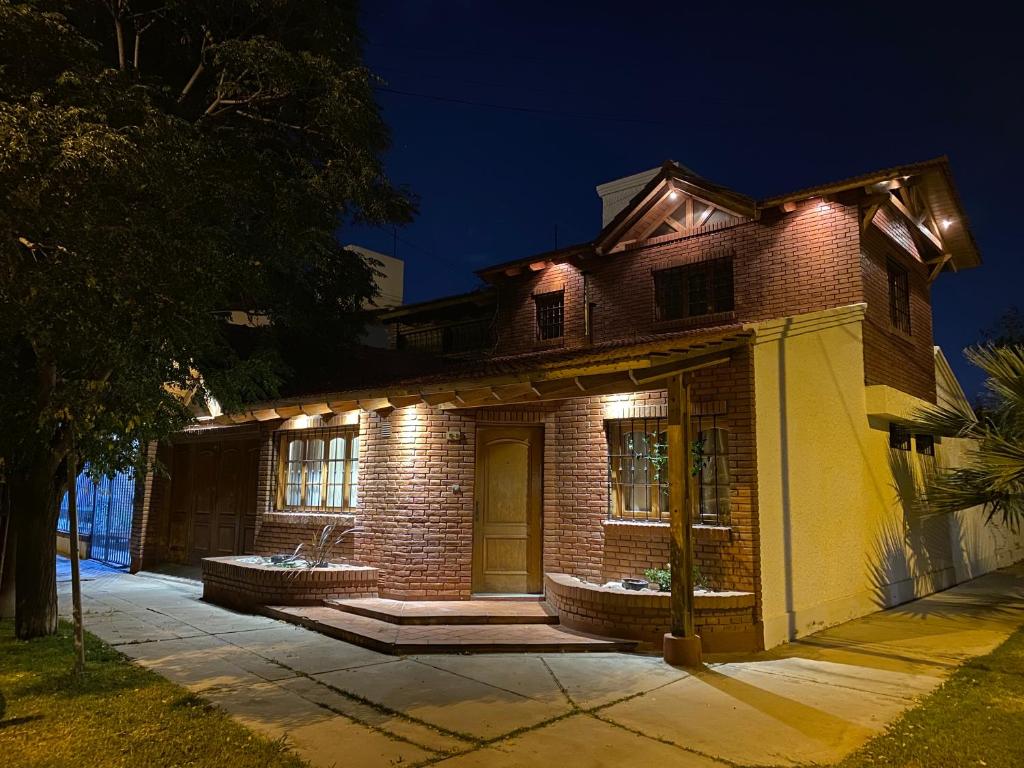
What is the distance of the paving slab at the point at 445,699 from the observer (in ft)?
16.4

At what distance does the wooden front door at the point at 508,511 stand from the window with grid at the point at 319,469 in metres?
2.11

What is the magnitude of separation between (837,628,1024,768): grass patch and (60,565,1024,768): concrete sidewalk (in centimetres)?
19

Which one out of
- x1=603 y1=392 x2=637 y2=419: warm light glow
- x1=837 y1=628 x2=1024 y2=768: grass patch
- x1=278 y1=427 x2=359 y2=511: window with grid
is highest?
x1=603 y1=392 x2=637 y2=419: warm light glow

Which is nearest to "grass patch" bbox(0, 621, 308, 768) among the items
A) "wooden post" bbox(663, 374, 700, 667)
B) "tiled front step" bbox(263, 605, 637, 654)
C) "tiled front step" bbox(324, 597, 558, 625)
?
"tiled front step" bbox(263, 605, 637, 654)

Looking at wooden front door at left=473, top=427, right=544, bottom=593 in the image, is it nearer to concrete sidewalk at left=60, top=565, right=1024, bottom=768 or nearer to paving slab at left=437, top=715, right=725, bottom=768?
concrete sidewalk at left=60, top=565, right=1024, bottom=768

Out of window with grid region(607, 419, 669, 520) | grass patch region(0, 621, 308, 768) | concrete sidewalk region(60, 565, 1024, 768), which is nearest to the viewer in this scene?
grass patch region(0, 621, 308, 768)

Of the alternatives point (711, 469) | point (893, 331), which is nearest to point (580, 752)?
point (711, 469)

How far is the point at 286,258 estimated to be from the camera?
9906 millimetres

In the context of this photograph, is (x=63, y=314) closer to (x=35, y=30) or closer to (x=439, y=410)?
(x=35, y=30)

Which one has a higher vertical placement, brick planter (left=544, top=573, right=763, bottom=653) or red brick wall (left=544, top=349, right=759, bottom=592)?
red brick wall (left=544, top=349, right=759, bottom=592)

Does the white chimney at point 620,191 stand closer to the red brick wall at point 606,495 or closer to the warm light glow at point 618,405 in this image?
the warm light glow at point 618,405

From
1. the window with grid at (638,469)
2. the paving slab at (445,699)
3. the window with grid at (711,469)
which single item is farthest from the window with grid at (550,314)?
the paving slab at (445,699)

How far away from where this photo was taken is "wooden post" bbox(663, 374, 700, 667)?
6633 mm

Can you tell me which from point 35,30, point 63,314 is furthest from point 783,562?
point 35,30
